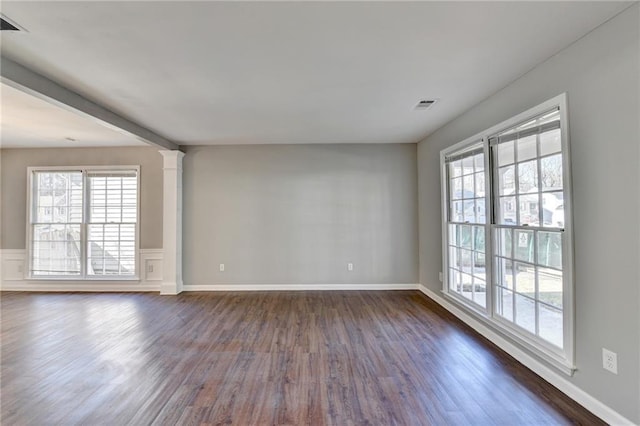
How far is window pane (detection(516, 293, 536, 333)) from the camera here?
96.7 inches

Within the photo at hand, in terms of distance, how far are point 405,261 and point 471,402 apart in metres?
3.11

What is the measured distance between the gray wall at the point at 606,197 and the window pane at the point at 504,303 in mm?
721

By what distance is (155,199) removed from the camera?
200 inches

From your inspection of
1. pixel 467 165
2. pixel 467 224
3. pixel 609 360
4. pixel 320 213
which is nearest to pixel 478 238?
pixel 467 224

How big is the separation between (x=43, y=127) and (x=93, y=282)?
8.79 ft

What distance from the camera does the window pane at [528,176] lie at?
7.94 feet

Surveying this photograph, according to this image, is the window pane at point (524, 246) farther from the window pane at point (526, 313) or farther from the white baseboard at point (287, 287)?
the white baseboard at point (287, 287)

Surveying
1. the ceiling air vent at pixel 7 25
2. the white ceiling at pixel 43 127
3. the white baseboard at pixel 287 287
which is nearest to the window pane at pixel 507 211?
the white baseboard at pixel 287 287

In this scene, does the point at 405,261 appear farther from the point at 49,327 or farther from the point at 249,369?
the point at 49,327

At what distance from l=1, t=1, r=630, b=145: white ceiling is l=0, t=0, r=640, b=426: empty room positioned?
0.02 m

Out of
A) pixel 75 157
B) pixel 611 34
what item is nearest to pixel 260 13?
pixel 611 34

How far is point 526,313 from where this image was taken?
8.31 feet

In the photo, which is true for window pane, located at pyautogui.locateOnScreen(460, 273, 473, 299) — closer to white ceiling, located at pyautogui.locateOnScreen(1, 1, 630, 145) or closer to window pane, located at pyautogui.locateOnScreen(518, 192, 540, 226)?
window pane, located at pyautogui.locateOnScreen(518, 192, 540, 226)

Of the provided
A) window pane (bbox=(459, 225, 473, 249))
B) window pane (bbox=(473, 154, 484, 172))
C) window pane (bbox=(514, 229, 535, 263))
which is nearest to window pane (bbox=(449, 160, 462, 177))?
window pane (bbox=(473, 154, 484, 172))
